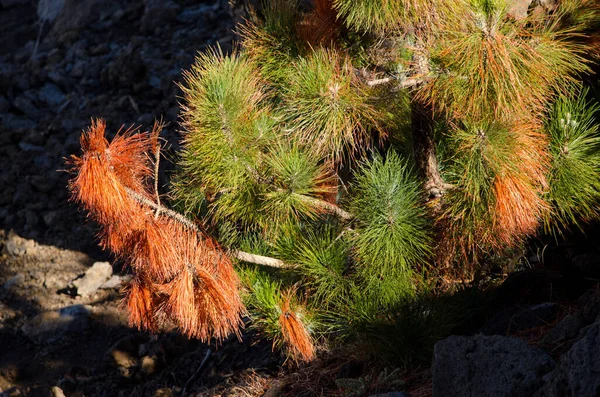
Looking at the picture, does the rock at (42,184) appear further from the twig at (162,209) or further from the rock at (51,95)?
the twig at (162,209)

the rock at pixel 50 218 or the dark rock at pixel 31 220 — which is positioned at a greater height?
the rock at pixel 50 218

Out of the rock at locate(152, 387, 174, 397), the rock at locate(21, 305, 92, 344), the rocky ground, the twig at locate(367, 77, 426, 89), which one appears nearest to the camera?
the rocky ground

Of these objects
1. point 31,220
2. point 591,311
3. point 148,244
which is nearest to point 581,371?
point 591,311

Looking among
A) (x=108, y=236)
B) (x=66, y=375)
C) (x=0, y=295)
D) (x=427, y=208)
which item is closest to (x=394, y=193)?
(x=427, y=208)

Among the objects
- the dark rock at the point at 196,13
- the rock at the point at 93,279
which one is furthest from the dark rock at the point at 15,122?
the rock at the point at 93,279

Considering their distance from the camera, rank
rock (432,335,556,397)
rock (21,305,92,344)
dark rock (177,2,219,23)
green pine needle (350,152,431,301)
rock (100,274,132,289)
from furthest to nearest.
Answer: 1. dark rock (177,2,219,23)
2. rock (100,274,132,289)
3. rock (21,305,92,344)
4. green pine needle (350,152,431,301)
5. rock (432,335,556,397)

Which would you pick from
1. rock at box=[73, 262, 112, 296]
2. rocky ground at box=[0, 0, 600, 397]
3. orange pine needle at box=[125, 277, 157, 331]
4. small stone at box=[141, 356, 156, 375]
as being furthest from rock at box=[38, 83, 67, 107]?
orange pine needle at box=[125, 277, 157, 331]

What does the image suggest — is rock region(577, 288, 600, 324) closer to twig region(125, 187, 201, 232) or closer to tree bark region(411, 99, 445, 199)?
tree bark region(411, 99, 445, 199)
